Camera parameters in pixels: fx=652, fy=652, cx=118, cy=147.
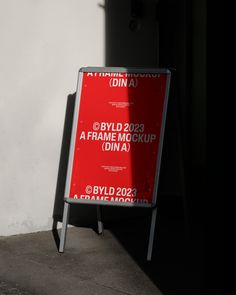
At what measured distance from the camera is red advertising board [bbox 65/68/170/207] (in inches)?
182

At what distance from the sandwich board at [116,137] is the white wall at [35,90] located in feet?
1.88

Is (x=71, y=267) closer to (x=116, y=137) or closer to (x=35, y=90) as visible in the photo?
(x=116, y=137)

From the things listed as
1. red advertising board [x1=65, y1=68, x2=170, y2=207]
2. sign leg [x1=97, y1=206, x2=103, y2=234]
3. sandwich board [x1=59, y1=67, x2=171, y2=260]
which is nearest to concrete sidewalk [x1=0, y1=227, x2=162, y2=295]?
sign leg [x1=97, y1=206, x2=103, y2=234]

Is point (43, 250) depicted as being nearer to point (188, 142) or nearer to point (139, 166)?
point (139, 166)

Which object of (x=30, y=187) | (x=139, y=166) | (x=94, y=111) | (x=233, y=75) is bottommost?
(x=30, y=187)

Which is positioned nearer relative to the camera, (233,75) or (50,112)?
(233,75)

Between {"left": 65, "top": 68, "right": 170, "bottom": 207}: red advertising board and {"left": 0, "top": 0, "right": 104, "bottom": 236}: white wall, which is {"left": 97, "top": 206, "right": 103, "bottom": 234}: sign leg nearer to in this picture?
{"left": 0, "top": 0, "right": 104, "bottom": 236}: white wall

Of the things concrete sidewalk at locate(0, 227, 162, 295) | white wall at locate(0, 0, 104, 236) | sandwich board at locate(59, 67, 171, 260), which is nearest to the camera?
concrete sidewalk at locate(0, 227, 162, 295)

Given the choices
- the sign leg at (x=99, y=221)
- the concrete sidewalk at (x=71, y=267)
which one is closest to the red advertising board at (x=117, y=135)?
the concrete sidewalk at (x=71, y=267)

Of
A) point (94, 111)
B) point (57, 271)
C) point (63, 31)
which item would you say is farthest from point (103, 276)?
point (63, 31)

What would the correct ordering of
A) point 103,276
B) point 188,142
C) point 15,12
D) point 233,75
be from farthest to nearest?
point 188,142 → point 15,12 → point 103,276 → point 233,75

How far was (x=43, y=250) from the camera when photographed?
474 cm

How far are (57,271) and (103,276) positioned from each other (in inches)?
12.4

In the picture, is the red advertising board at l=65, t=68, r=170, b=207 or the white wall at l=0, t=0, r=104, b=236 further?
the white wall at l=0, t=0, r=104, b=236
